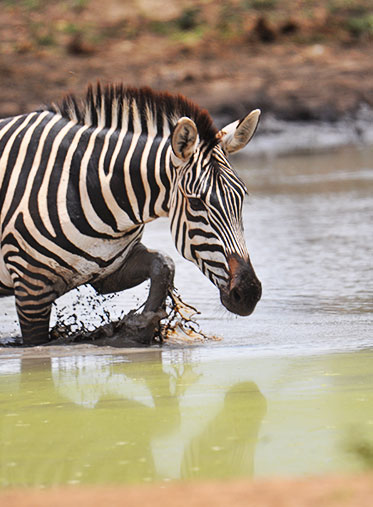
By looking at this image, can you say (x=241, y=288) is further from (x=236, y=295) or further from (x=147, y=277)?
(x=147, y=277)

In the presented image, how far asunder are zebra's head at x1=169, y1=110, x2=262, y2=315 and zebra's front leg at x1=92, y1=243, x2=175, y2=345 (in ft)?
1.34

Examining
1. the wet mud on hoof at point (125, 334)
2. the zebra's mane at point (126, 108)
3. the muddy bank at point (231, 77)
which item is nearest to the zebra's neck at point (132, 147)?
the zebra's mane at point (126, 108)

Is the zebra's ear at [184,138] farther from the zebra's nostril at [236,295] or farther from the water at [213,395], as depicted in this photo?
the water at [213,395]

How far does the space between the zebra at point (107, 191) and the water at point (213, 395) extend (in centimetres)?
45

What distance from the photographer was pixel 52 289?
6.39 metres

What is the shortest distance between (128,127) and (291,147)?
15106 mm

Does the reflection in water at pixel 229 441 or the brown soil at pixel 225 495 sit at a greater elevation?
the brown soil at pixel 225 495

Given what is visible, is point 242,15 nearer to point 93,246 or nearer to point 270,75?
point 270,75

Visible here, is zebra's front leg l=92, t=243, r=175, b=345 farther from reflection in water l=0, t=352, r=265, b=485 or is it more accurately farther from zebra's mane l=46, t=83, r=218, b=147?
zebra's mane l=46, t=83, r=218, b=147

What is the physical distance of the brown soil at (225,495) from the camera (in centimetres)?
291

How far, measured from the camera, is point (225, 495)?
3.03m

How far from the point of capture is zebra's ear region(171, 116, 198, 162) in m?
5.76

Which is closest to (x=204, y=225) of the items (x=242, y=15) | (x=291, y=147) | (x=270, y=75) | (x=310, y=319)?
(x=310, y=319)

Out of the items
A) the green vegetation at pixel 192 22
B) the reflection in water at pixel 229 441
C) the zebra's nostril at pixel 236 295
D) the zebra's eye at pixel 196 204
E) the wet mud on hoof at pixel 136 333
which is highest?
the zebra's eye at pixel 196 204
